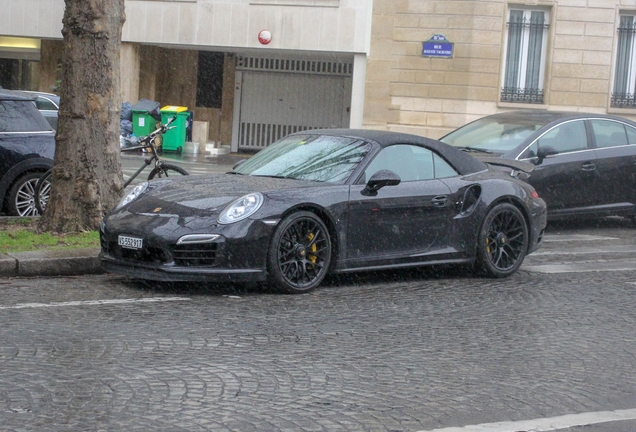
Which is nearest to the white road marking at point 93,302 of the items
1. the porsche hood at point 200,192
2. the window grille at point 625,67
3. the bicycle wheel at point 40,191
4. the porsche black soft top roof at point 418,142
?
the porsche hood at point 200,192

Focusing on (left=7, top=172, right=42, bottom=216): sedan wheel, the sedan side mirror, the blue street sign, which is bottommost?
(left=7, top=172, right=42, bottom=216): sedan wheel

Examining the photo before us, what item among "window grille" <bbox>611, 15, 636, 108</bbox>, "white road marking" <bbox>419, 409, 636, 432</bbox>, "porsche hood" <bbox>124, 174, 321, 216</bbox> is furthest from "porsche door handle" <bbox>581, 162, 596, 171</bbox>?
"window grille" <bbox>611, 15, 636, 108</bbox>

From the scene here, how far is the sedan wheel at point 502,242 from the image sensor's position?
9.11m

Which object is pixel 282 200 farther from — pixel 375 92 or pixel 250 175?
pixel 375 92

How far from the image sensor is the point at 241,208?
7.68 meters

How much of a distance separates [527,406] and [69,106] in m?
6.14

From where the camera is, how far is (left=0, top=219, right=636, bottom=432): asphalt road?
15.6 feet

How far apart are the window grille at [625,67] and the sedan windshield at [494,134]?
42.3 feet

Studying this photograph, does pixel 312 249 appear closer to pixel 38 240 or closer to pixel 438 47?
pixel 38 240

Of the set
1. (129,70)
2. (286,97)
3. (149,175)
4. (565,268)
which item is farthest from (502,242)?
(286,97)

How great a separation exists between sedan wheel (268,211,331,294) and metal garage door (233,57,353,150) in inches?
802

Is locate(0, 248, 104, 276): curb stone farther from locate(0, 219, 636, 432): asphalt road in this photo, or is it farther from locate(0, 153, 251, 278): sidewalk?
locate(0, 219, 636, 432): asphalt road

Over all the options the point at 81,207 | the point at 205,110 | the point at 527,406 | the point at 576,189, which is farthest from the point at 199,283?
the point at 205,110

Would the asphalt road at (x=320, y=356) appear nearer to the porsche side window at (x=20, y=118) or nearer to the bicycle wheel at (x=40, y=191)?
the bicycle wheel at (x=40, y=191)
